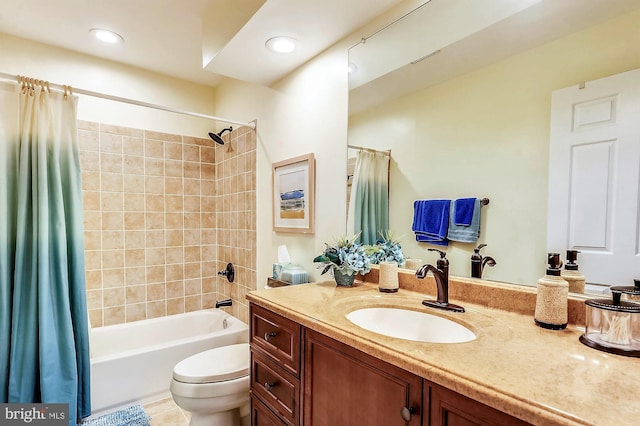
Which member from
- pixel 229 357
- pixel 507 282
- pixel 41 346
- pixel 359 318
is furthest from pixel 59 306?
pixel 507 282

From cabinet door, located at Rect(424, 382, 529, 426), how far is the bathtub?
2.06 m

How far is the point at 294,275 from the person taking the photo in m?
1.90

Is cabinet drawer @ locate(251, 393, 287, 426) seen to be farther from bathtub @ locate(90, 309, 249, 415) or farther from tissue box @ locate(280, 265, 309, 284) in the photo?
bathtub @ locate(90, 309, 249, 415)

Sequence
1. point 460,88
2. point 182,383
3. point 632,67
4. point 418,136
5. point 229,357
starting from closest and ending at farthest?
point 632,67 < point 460,88 < point 418,136 < point 182,383 < point 229,357

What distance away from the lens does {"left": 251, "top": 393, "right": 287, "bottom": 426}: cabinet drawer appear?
49.7 inches

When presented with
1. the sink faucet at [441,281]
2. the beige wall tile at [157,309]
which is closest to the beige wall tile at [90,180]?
the beige wall tile at [157,309]

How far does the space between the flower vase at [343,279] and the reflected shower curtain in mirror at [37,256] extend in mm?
1495

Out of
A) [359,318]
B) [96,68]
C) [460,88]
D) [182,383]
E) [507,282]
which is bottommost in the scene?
[182,383]

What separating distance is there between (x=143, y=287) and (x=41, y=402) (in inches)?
44.8

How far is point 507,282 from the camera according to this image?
1148mm

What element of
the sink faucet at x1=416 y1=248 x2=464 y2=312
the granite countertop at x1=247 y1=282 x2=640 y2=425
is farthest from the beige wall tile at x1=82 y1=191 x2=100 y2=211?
the sink faucet at x1=416 y1=248 x2=464 y2=312

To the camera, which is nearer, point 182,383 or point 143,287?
point 182,383

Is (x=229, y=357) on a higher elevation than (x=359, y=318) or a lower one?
lower

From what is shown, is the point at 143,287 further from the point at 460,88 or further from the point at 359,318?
the point at 460,88
